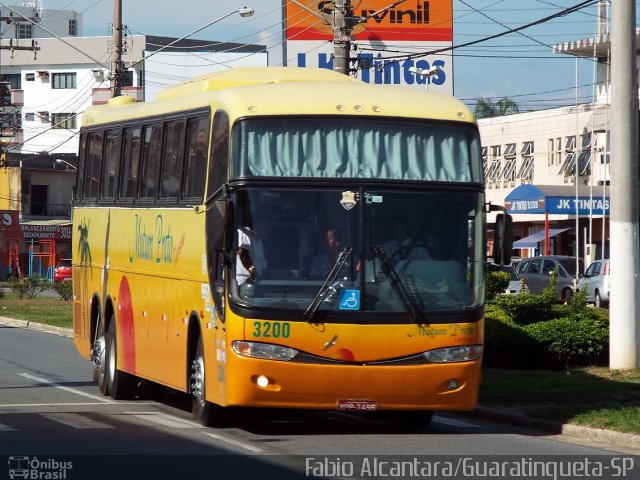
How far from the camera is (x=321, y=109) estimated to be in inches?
528

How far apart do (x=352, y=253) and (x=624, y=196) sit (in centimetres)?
723

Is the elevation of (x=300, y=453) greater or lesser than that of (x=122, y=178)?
lesser

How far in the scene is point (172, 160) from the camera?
1545cm

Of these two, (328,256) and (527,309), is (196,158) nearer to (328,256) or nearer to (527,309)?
(328,256)

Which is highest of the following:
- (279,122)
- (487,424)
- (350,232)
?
(279,122)

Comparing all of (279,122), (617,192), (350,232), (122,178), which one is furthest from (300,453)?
(617,192)

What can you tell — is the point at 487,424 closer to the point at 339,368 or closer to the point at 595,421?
the point at 595,421

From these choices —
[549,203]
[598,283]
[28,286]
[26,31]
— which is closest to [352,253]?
[598,283]

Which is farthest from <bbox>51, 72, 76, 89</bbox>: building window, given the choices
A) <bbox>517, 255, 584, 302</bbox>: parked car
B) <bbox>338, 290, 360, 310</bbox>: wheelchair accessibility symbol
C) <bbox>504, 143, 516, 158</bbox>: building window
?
<bbox>338, 290, 360, 310</bbox>: wheelchair accessibility symbol

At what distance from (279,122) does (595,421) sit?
14.7 ft

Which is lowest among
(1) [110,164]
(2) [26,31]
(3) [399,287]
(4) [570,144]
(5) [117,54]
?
(3) [399,287]

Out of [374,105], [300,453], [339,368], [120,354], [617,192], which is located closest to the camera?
[300,453]

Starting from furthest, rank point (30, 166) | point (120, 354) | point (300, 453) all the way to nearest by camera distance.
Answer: point (30, 166) < point (120, 354) < point (300, 453)

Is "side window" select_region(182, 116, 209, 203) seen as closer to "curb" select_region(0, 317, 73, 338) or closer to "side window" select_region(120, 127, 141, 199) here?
"side window" select_region(120, 127, 141, 199)
